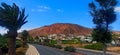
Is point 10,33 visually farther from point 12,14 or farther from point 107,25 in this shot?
point 107,25

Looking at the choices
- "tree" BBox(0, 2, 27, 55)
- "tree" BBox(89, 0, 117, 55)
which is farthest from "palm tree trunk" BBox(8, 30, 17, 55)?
"tree" BBox(89, 0, 117, 55)

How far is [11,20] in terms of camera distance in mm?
26047

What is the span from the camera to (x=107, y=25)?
95.2 feet

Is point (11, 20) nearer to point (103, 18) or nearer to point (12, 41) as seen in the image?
point (12, 41)

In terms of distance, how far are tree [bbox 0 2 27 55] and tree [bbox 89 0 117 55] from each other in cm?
717

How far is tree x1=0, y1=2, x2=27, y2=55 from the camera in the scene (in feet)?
85.4

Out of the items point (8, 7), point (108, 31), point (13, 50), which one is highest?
point (8, 7)

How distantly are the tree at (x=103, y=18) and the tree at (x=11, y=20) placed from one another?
7169 mm

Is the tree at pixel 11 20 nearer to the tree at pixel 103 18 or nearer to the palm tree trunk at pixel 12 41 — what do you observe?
the palm tree trunk at pixel 12 41

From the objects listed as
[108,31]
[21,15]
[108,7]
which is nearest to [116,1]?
[108,7]

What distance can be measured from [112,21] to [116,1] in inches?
78.5

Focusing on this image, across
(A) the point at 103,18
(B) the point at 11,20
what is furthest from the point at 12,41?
(A) the point at 103,18

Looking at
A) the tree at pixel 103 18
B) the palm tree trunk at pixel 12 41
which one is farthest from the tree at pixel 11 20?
the tree at pixel 103 18

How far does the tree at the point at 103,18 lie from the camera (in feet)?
93.7
